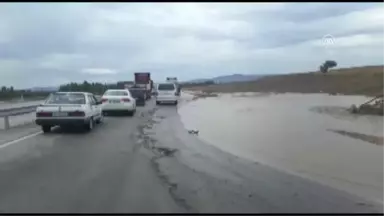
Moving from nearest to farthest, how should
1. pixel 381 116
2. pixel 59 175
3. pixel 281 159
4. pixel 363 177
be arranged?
pixel 59 175 → pixel 363 177 → pixel 281 159 → pixel 381 116

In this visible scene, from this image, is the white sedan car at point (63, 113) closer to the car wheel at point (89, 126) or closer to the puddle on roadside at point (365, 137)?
→ the car wheel at point (89, 126)

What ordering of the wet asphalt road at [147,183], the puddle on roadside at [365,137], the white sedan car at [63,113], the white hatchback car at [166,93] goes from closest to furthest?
the wet asphalt road at [147,183] < the puddle on roadside at [365,137] < the white sedan car at [63,113] < the white hatchback car at [166,93]

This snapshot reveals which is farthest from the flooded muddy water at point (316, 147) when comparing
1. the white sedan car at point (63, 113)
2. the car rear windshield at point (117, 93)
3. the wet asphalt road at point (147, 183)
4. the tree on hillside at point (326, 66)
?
the tree on hillside at point (326, 66)

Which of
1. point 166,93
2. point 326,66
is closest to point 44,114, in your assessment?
point 166,93

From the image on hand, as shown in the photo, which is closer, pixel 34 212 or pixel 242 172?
pixel 34 212

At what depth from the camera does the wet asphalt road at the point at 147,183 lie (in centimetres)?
765

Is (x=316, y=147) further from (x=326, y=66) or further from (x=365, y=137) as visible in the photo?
(x=326, y=66)

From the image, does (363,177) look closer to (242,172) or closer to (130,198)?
(242,172)

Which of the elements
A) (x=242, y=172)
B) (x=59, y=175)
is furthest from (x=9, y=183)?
(x=242, y=172)

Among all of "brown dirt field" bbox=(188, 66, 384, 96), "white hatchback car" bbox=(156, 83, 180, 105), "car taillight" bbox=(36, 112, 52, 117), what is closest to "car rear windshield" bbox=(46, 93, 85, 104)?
"car taillight" bbox=(36, 112, 52, 117)

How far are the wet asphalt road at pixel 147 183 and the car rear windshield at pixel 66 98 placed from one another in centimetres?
434

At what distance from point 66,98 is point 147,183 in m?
11.8

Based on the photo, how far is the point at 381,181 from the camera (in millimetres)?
10672

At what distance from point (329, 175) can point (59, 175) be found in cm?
577
